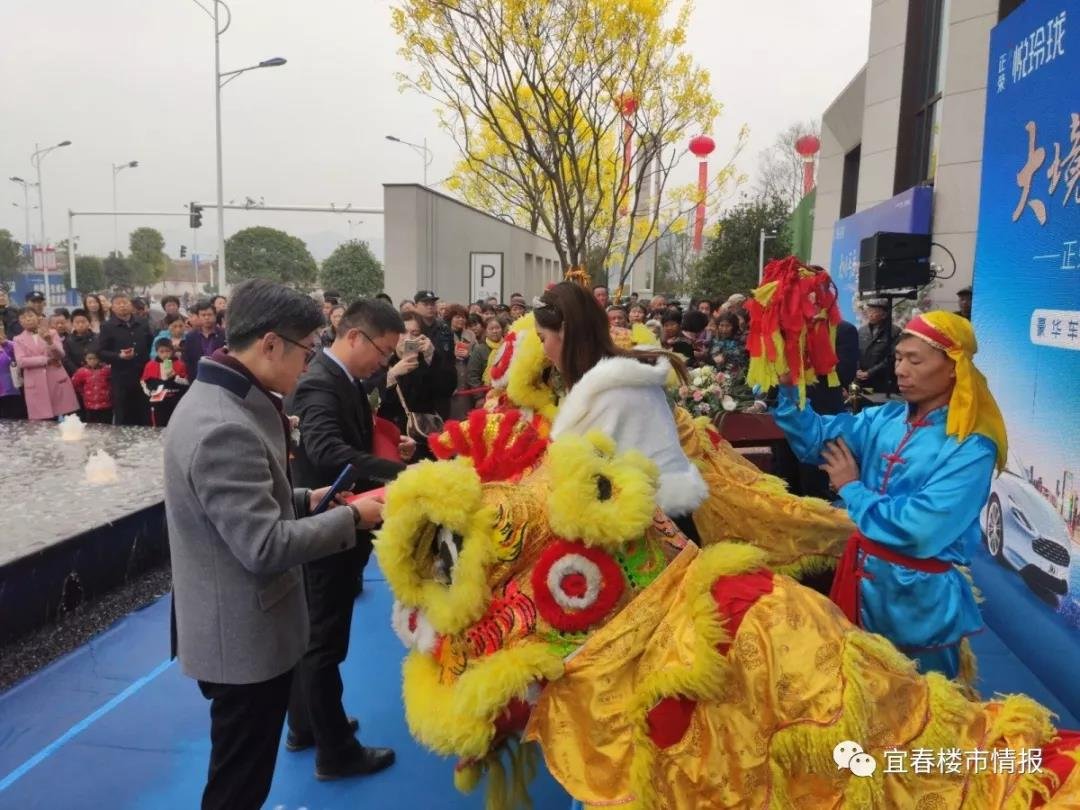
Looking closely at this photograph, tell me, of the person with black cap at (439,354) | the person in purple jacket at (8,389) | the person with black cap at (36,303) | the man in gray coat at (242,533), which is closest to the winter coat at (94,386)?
the person in purple jacket at (8,389)

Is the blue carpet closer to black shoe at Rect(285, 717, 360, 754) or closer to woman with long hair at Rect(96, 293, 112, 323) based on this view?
black shoe at Rect(285, 717, 360, 754)

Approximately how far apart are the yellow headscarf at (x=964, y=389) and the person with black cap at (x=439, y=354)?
4.17 metres

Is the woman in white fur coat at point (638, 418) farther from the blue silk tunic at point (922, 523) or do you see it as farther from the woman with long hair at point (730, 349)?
the woman with long hair at point (730, 349)

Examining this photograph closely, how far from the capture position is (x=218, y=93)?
61.1 feet

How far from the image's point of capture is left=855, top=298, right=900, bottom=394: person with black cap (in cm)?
662

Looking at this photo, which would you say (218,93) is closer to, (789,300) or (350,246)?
(350,246)

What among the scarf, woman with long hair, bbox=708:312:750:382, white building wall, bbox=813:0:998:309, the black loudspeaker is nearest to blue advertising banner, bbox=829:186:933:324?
white building wall, bbox=813:0:998:309

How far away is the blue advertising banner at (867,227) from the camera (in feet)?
25.5

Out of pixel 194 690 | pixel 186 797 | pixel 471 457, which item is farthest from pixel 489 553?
pixel 194 690

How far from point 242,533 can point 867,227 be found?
31.4 feet

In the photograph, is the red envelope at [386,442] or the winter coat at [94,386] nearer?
the red envelope at [386,442]

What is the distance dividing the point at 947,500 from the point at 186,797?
264 centimetres

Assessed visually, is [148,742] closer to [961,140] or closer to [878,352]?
[878,352]

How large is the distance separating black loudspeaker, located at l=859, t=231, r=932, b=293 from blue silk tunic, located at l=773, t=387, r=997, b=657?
4.46m
